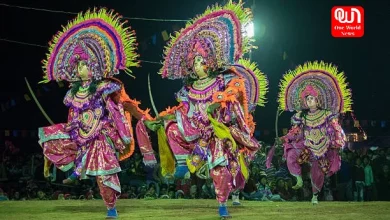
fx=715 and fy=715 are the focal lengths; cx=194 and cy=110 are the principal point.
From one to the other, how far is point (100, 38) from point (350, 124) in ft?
34.8

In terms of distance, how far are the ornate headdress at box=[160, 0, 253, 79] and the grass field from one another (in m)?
1.82

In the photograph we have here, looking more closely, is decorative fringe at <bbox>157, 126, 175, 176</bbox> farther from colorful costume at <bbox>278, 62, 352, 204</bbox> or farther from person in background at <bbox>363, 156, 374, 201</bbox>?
person in background at <bbox>363, 156, 374, 201</bbox>

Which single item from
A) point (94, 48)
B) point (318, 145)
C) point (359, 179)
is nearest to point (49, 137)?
point (94, 48)

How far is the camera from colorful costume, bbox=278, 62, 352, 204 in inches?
464

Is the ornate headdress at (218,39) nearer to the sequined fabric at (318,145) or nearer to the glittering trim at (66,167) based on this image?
the glittering trim at (66,167)

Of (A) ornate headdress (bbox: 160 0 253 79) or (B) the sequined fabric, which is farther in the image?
(B) the sequined fabric

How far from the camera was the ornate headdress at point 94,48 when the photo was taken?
882 centimetres

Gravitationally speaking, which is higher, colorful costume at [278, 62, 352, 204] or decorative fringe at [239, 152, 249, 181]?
colorful costume at [278, 62, 352, 204]

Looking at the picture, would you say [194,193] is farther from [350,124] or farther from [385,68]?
[385,68]

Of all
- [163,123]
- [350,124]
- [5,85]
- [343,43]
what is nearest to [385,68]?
[343,43]

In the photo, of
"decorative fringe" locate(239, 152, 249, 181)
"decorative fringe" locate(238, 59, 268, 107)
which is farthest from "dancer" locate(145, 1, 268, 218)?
"decorative fringe" locate(238, 59, 268, 107)

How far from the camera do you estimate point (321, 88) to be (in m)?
12.1

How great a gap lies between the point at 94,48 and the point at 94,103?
717 mm

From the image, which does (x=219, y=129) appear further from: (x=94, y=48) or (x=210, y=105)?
(x=94, y=48)
